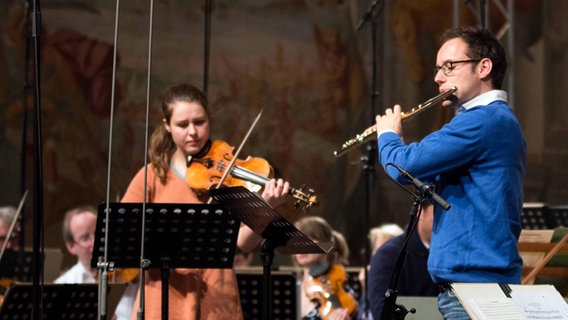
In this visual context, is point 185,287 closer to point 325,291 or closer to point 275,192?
point 275,192

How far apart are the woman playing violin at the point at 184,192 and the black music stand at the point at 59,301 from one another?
568 mm

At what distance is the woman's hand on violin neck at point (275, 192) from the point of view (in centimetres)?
414

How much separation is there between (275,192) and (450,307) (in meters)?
1.08

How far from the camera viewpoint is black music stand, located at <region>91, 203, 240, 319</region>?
13.3 feet

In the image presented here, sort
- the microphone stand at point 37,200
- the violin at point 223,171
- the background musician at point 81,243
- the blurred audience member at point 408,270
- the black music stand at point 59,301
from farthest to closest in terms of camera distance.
Answer: the background musician at point 81,243 → the blurred audience member at point 408,270 → the black music stand at point 59,301 → the violin at point 223,171 → the microphone stand at point 37,200

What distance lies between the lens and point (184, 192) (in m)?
4.39

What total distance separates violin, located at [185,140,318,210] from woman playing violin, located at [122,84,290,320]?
0.14ft

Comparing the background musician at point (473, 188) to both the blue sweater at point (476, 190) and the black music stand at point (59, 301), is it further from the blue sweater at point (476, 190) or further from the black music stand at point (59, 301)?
the black music stand at point (59, 301)

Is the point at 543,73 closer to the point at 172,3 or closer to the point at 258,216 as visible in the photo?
the point at 172,3

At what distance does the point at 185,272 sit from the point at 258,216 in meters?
0.55

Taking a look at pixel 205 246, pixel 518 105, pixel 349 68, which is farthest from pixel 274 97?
pixel 205 246

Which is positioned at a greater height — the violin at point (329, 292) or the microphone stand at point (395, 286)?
the microphone stand at point (395, 286)

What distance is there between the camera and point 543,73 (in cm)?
1047

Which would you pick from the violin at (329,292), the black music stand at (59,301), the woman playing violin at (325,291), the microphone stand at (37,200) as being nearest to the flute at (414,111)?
the microphone stand at (37,200)
